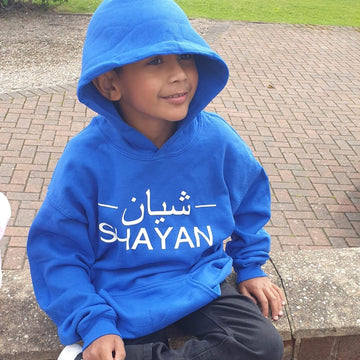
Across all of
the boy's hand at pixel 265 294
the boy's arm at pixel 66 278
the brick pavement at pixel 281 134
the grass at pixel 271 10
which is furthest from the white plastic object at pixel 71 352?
the grass at pixel 271 10

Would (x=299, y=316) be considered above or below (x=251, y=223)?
below

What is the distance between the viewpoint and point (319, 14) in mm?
10484

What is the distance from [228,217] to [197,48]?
0.66 meters

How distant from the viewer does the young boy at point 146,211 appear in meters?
1.71

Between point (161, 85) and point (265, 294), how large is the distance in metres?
0.93

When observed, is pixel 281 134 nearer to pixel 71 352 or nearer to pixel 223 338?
pixel 223 338

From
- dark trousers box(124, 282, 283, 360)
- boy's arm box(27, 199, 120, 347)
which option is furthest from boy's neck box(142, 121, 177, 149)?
dark trousers box(124, 282, 283, 360)

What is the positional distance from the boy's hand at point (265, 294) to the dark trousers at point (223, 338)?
98 millimetres

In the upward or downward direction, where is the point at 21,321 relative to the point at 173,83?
downward

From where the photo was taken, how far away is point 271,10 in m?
10.7

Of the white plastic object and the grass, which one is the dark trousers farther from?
the grass

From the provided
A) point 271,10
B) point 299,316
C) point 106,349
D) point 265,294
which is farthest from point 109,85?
point 271,10

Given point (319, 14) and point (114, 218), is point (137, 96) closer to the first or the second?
point (114, 218)

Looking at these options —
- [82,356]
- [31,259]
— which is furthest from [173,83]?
[82,356]
